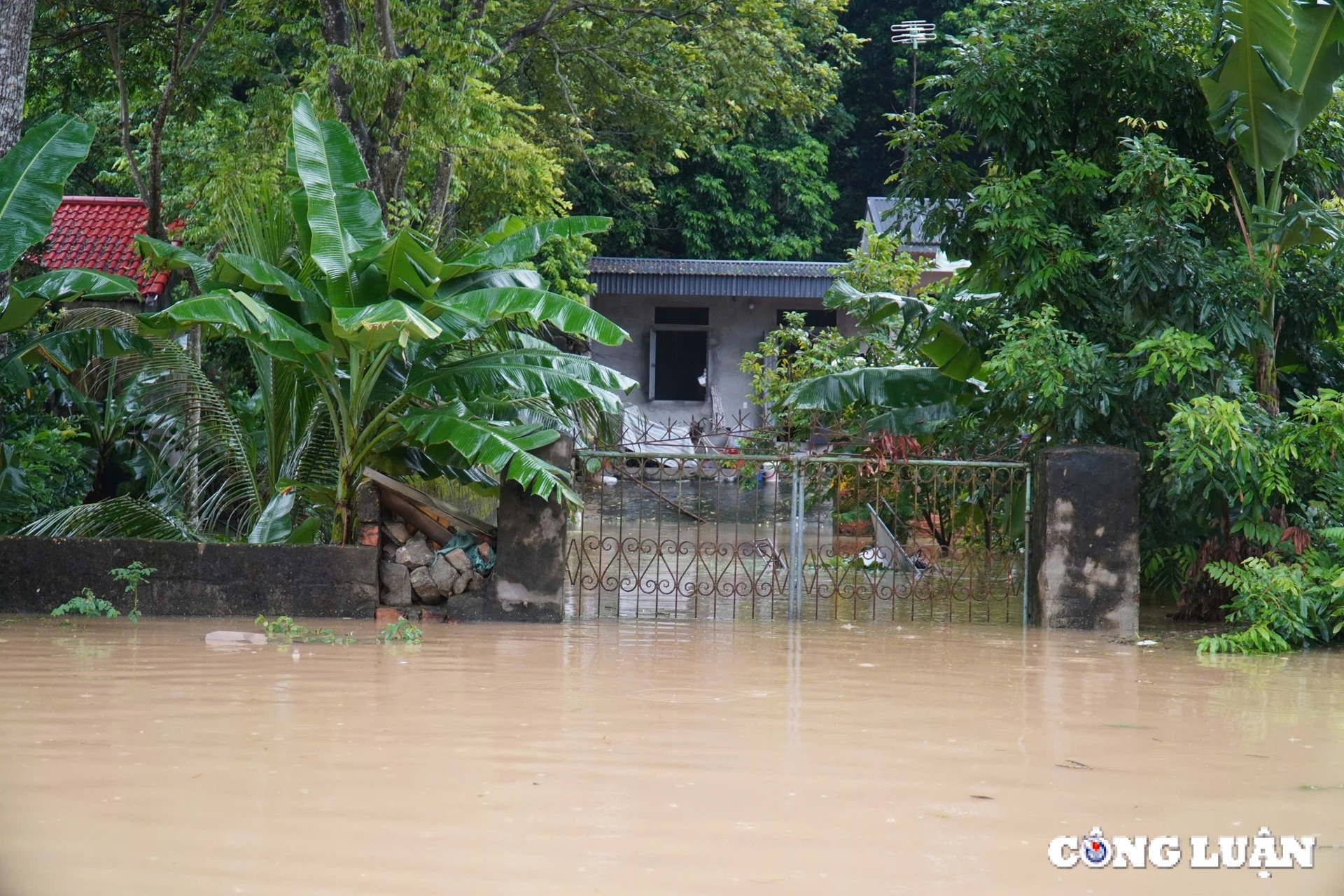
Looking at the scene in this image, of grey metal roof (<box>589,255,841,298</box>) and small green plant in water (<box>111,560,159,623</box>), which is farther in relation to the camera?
grey metal roof (<box>589,255,841,298</box>)

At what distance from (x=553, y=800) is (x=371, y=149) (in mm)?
9212

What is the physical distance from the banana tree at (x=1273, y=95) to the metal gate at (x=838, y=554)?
96.6 inches

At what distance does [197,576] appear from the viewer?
865 centimetres

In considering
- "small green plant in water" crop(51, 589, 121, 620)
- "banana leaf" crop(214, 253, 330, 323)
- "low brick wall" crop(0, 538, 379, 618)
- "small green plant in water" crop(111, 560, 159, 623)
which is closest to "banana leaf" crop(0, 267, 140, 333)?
"banana leaf" crop(214, 253, 330, 323)

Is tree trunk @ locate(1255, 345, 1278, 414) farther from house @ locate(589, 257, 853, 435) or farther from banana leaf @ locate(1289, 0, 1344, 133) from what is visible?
house @ locate(589, 257, 853, 435)

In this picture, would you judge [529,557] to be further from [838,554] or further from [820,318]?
[820,318]

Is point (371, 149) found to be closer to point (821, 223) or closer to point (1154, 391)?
point (1154, 391)

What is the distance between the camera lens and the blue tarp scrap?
29.7 feet

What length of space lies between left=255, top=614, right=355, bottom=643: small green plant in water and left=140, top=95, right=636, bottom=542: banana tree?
1.13 m

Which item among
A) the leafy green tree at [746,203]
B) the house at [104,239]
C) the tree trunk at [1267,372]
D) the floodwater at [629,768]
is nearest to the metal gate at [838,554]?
the floodwater at [629,768]

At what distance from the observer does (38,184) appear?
8.73 metres

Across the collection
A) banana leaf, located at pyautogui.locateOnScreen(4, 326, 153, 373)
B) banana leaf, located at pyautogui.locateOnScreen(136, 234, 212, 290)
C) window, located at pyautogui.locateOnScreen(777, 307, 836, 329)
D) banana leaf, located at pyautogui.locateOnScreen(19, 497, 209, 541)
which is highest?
window, located at pyautogui.locateOnScreen(777, 307, 836, 329)

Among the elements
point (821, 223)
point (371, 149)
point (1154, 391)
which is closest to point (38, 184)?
point (371, 149)

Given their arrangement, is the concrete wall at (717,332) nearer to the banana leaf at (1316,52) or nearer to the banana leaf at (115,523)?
the banana leaf at (115,523)
